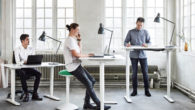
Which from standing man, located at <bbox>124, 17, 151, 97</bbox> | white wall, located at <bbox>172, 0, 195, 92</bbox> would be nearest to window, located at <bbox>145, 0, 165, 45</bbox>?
white wall, located at <bbox>172, 0, 195, 92</bbox>

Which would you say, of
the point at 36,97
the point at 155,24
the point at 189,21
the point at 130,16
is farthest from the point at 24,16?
the point at 189,21

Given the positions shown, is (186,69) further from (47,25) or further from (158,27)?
(47,25)

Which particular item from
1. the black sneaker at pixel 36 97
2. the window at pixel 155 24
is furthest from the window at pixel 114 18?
the black sneaker at pixel 36 97

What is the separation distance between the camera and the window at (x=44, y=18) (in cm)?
667

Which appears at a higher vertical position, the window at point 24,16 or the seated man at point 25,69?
the window at point 24,16

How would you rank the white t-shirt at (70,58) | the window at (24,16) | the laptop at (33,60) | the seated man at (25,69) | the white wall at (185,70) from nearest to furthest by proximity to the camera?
the white t-shirt at (70,58) → the laptop at (33,60) → the seated man at (25,69) → the white wall at (185,70) → the window at (24,16)

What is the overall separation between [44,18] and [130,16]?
2.34m

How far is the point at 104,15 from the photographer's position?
6.55 meters

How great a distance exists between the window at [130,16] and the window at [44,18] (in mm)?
1090

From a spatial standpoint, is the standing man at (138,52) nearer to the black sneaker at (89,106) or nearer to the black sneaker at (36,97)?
the black sneaker at (89,106)

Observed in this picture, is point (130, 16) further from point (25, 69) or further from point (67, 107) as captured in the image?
point (67, 107)

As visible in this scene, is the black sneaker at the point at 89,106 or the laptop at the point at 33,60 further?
the laptop at the point at 33,60

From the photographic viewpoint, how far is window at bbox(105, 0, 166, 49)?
21.6ft

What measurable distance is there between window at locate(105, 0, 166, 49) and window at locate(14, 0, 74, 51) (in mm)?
1090
